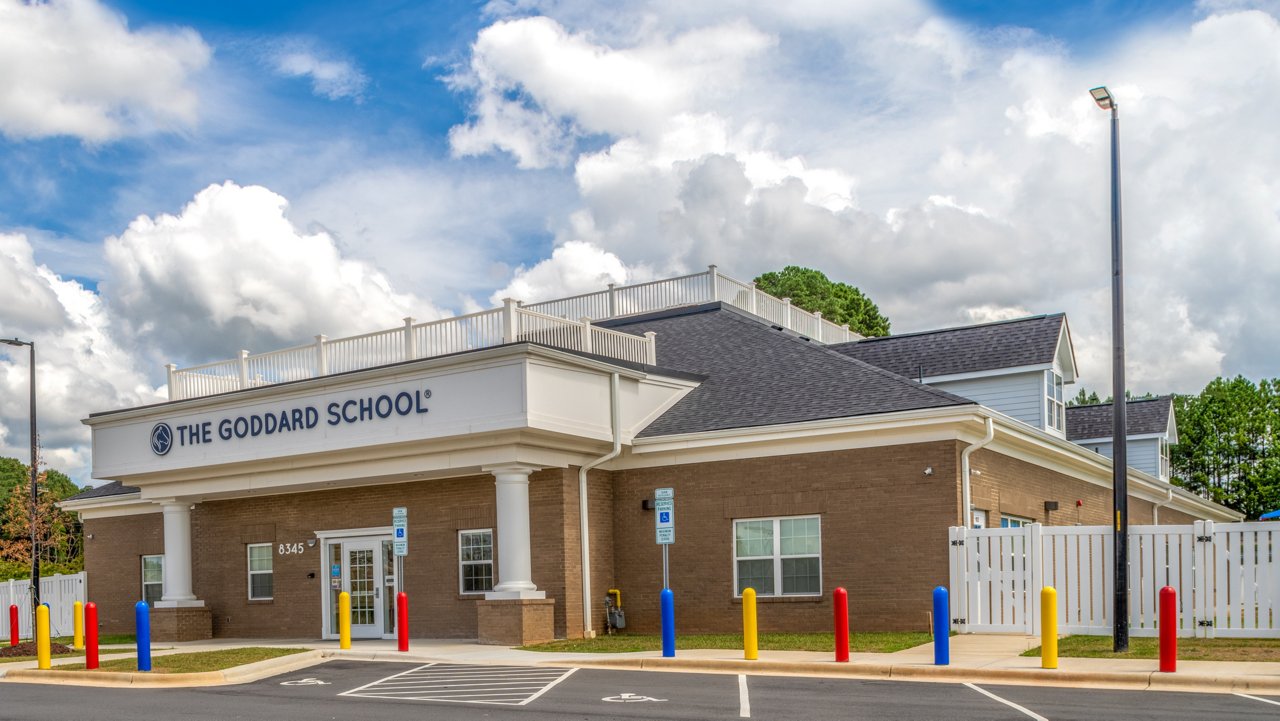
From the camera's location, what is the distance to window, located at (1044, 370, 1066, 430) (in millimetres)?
27609

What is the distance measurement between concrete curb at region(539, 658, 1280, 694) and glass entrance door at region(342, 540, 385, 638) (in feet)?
28.2

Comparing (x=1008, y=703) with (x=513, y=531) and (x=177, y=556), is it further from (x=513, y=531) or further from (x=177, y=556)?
(x=177, y=556)

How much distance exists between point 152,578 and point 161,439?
22.3 feet

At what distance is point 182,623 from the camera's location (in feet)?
91.8

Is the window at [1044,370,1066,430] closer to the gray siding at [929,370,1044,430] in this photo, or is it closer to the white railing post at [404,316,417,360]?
the gray siding at [929,370,1044,430]

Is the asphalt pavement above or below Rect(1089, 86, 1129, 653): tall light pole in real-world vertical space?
below

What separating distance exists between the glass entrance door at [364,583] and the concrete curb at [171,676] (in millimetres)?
4657

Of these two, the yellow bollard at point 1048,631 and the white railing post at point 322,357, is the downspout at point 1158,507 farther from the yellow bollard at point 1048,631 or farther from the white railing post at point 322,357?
the white railing post at point 322,357

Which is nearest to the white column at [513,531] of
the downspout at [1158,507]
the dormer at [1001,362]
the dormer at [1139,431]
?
the dormer at [1001,362]

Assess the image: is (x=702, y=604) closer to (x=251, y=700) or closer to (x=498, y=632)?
(x=498, y=632)

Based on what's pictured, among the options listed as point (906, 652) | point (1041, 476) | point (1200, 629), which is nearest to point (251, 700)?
point (906, 652)

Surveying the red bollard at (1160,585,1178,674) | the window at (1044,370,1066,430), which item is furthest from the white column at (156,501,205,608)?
the red bollard at (1160,585,1178,674)

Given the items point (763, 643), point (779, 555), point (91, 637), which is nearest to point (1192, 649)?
point (763, 643)

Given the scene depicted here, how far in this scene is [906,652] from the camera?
714 inches
